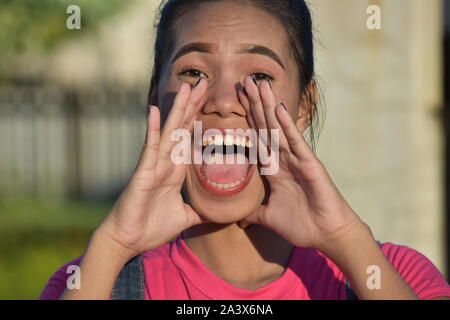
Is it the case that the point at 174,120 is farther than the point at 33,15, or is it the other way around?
the point at 33,15

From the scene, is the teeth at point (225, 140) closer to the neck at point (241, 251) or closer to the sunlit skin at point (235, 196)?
the sunlit skin at point (235, 196)

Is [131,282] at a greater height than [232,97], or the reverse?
[232,97]

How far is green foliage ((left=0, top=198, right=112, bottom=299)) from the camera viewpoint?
8.13 m

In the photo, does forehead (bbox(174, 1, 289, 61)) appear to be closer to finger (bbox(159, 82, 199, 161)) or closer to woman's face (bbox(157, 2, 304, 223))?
woman's face (bbox(157, 2, 304, 223))

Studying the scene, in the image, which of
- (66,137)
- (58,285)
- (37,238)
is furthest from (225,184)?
(66,137)

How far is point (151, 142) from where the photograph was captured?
241cm

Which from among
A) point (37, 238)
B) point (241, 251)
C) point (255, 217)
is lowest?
point (37, 238)

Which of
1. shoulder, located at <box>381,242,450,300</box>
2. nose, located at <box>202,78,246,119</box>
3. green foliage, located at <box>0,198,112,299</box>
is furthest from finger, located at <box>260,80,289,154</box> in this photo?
green foliage, located at <box>0,198,112,299</box>

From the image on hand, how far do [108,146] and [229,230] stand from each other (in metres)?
10.3

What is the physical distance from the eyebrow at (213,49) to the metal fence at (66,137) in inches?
385

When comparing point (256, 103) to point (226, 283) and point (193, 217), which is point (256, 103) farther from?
point (226, 283)

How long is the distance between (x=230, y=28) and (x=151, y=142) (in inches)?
21.6

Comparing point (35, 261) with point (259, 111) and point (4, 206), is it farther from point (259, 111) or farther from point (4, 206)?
point (259, 111)

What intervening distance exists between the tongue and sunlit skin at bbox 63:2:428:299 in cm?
5
